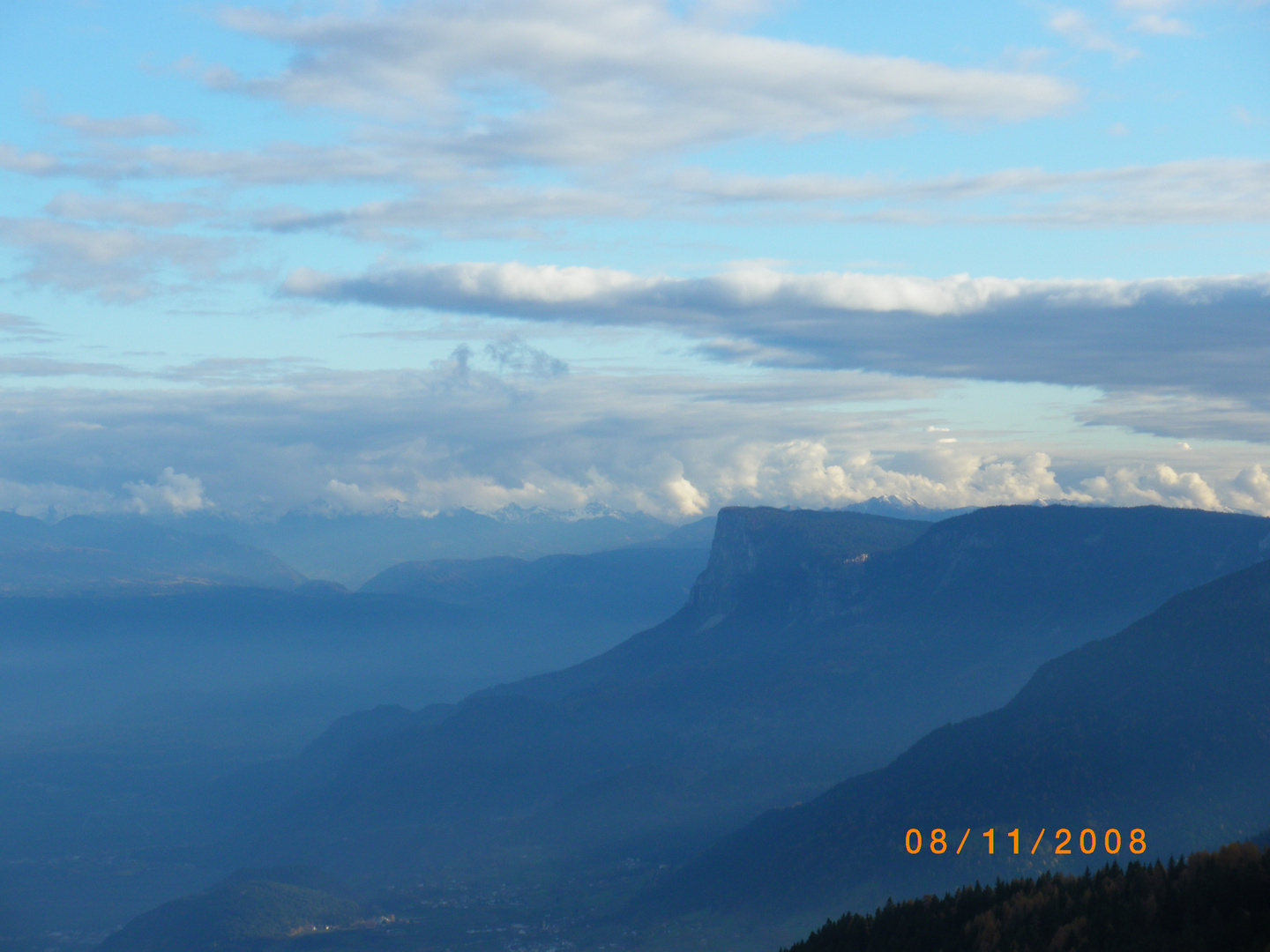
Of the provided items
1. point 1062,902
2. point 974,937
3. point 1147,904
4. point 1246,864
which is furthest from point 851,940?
point 1246,864

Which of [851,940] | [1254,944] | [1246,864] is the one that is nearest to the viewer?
[1254,944]

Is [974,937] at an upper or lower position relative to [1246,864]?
lower

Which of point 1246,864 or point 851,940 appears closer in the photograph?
point 1246,864

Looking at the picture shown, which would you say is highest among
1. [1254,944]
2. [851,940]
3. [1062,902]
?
[1254,944]

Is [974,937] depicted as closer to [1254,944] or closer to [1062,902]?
[1062,902]

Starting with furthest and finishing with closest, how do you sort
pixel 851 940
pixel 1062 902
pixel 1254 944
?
pixel 851 940, pixel 1062 902, pixel 1254 944

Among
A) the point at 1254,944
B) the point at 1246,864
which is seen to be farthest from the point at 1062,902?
the point at 1254,944
